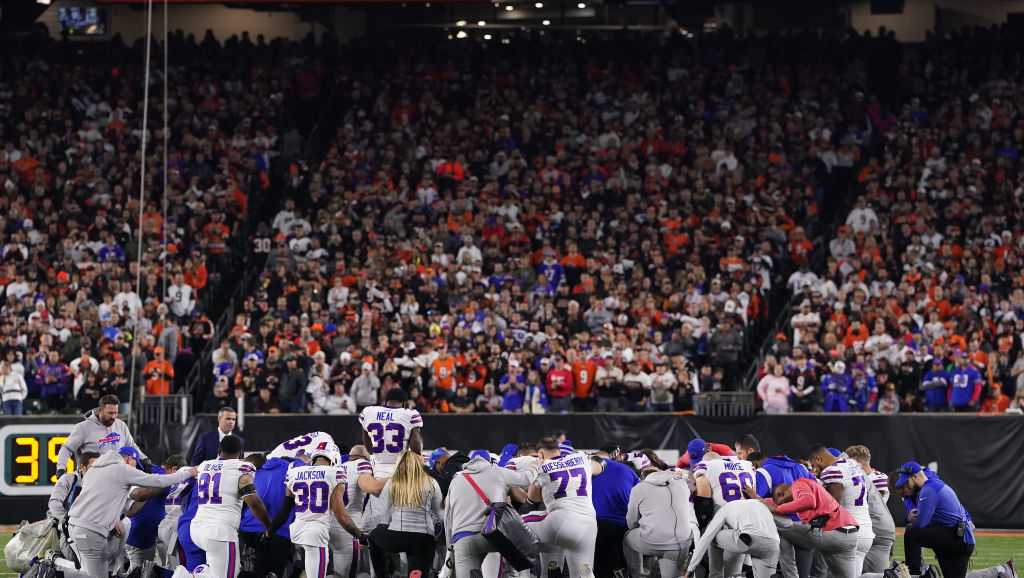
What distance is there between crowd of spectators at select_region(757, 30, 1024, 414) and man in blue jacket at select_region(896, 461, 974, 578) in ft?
27.4

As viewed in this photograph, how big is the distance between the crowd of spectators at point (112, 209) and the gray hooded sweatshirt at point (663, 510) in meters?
10.4

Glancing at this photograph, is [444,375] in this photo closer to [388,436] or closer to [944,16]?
[388,436]

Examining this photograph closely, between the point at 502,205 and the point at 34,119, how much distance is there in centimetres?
986

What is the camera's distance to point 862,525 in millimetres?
15008

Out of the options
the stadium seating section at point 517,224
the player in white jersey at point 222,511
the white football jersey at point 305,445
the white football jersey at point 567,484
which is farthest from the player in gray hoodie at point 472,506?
the stadium seating section at point 517,224

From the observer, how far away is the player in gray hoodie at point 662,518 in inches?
588

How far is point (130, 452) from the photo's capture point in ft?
53.0

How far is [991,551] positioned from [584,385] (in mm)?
6876

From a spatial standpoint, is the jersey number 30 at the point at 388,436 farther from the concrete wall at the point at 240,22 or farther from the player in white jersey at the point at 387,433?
the concrete wall at the point at 240,22

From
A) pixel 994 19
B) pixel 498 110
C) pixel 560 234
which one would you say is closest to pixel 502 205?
pixel 560 234

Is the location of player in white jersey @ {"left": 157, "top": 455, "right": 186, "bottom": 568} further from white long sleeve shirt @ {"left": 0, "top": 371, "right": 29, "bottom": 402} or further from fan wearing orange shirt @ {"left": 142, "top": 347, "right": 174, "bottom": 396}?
fan wearing orange shirt @ {"left": 142, "top": 347, "right": 174, "bottom": 396}

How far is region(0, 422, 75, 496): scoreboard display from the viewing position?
23203mm

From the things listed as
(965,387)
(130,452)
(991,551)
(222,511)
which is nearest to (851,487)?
(222,511)

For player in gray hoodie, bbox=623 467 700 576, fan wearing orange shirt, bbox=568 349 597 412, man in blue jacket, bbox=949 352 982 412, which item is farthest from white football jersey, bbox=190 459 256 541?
man in blue jacket, bbox=949 352 982 412
